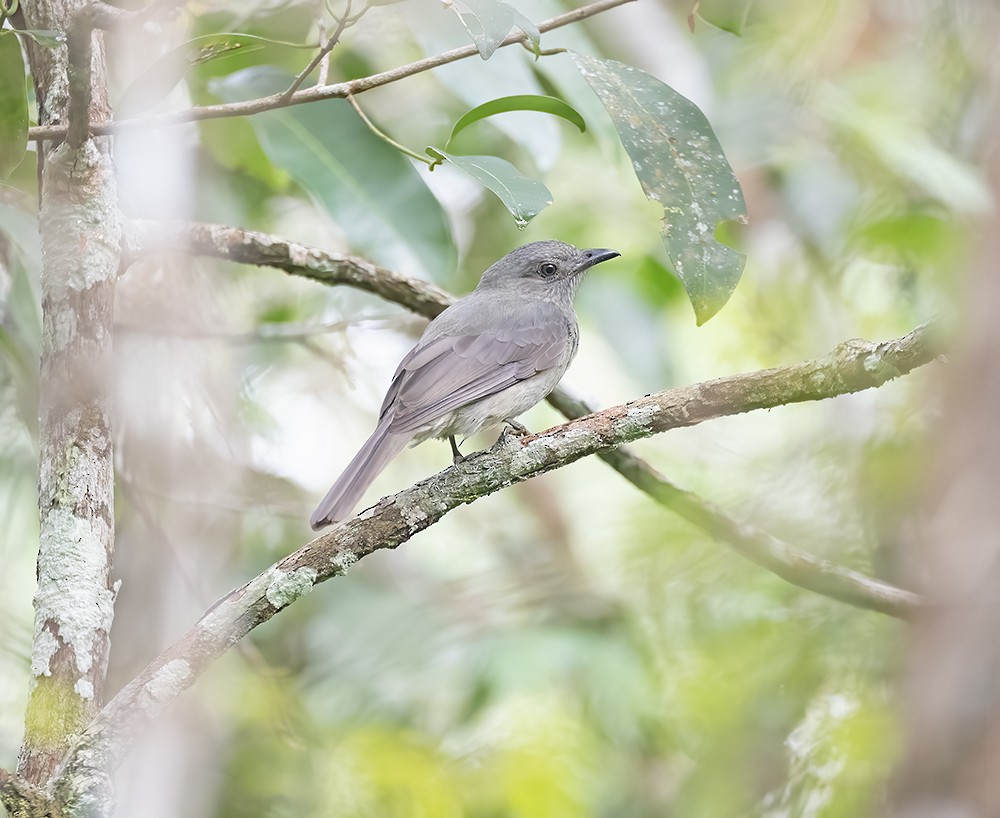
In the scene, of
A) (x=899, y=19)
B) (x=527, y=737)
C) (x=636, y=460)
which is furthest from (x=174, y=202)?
(x=899, y=19)

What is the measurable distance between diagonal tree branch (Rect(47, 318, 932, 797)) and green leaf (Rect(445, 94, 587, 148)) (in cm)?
93

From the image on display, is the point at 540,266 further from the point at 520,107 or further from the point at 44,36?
the point at 44,36

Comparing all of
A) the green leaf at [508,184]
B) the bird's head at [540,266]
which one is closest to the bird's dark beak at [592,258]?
the bird's head at [540,266]

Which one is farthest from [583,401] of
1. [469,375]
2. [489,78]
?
[489,78]

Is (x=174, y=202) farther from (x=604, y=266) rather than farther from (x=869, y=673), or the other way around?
(x=604, y=266)

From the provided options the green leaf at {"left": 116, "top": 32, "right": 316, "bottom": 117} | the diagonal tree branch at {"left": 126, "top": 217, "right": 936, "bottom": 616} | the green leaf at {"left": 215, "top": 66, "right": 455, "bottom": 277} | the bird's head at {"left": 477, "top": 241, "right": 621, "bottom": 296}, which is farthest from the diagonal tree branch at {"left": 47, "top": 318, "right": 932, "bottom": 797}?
the bird's head at {"left": 477, "top": 241, "right": 621, "bottom": 296}

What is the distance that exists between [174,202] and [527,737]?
2990mm

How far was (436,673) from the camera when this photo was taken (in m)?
5.87

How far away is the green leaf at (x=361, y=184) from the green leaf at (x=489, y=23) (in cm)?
168

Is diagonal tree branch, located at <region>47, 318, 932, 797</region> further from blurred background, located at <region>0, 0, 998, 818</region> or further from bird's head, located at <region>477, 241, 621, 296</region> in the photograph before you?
bird's head, located at <region>477, 241, 621, 296</region>

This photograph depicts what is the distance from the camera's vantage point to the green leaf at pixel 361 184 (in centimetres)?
452

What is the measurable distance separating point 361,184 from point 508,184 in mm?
1770

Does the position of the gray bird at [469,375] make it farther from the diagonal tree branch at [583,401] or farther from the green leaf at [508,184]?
the green leaf at [508,184]

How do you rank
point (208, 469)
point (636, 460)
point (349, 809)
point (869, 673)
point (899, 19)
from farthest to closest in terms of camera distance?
point (899, 19)
point (349, 809)
point (208, 469)
point (636, 460)
point (869, 673)
